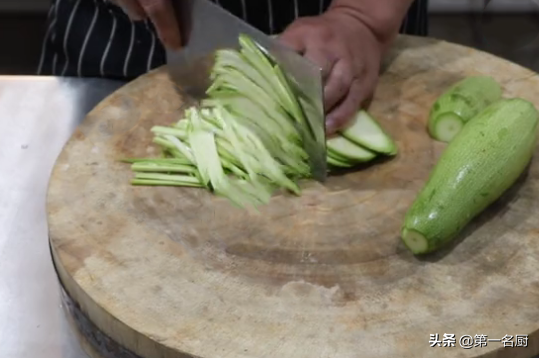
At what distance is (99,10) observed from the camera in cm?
162

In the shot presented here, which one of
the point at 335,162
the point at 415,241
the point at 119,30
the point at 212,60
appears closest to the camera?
the point at 415,241

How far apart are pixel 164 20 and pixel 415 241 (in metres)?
0.58

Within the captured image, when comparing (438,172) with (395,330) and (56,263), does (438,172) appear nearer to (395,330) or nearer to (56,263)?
(395,330)

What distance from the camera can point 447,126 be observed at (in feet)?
4.42

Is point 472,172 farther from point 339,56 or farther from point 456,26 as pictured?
point 456,26

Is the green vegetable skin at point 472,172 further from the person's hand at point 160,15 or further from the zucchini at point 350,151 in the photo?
the person's hand at point 160,15

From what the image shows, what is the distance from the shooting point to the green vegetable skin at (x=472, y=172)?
113 centimetres

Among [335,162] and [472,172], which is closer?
[472,172]

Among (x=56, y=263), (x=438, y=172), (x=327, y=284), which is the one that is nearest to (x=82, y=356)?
(x=56, y=263)

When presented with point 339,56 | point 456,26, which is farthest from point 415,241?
point 456,26

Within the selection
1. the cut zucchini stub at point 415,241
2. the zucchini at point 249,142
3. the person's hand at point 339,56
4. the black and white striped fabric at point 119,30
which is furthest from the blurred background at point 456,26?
Answer: the cut zucchini stub at point 415,241

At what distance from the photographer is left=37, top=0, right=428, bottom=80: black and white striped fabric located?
5.25 ft

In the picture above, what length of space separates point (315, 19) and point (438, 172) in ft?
1.28

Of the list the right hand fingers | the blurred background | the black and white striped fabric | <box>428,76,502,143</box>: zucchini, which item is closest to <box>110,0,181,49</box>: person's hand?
the right hand fingers
